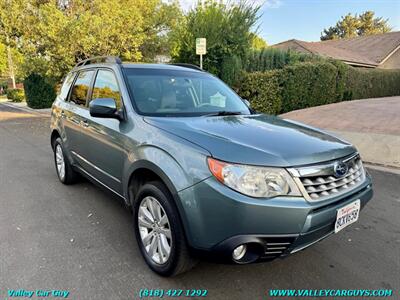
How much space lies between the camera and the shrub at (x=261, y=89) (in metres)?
10.7

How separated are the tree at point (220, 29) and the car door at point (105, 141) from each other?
7.66m

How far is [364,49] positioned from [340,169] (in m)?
31.4

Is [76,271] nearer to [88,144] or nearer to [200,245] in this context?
[200,245]

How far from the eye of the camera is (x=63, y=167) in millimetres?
4680

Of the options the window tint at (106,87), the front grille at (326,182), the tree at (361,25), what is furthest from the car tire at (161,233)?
the tree at (361,25)

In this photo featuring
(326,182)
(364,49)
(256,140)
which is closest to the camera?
(326,182)

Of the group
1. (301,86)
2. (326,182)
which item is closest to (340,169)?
(326,182)

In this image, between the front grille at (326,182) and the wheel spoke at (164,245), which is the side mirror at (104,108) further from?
the front grille at (326,182)

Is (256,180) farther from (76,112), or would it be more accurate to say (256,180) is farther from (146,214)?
(76,112)

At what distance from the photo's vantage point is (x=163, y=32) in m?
19.2

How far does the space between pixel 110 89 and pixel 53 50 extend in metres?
13.2

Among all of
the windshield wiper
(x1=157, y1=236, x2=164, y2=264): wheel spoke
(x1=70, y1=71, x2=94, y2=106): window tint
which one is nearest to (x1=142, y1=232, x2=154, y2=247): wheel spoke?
(x1=157, y1=236, x2=164, y2=264): wheel spoke

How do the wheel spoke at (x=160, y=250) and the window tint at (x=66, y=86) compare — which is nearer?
the wheel spoke at (x=160, y=250)

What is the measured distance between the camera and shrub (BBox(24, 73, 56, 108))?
19.9 metres
